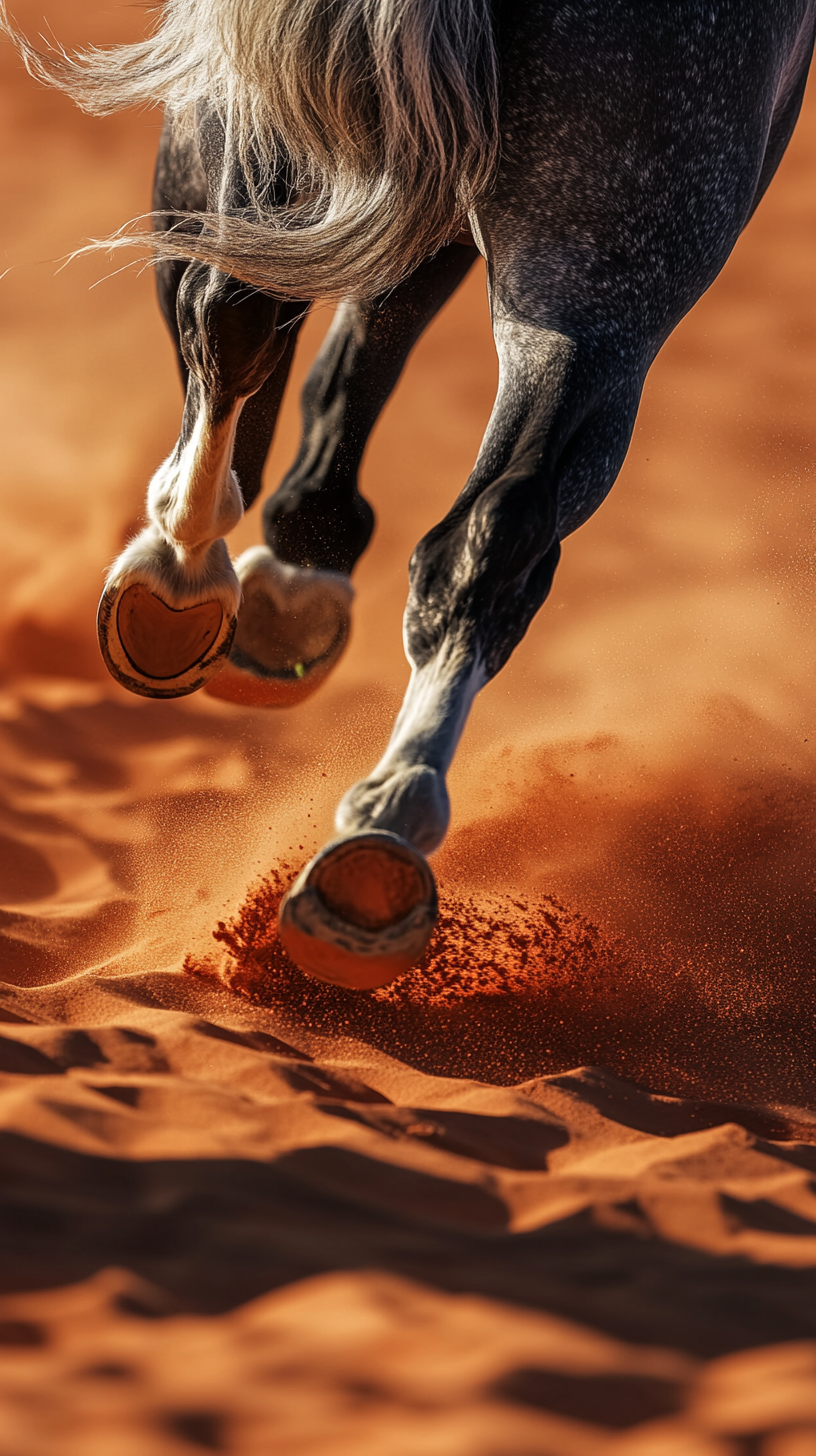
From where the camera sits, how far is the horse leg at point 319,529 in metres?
2.43

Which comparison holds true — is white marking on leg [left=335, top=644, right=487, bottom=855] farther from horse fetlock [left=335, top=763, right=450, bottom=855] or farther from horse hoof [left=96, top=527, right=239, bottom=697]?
horse hoof [left=96, top=527, right=239, bottom=697]

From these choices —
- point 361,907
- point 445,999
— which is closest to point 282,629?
point 445,999

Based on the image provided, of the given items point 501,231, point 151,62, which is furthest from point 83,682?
point 501,231

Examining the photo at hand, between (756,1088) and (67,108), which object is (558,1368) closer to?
(756,1088)

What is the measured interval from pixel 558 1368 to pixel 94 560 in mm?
4115

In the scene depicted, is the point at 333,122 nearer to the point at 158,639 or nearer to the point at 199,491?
the point at 199,491

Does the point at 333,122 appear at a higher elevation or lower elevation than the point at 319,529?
lower

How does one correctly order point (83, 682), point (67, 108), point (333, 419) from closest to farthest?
point (333, 419)
point (83, 682)
point (67, 108)

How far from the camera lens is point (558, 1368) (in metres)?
1.12

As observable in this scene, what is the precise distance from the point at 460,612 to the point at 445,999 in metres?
1.14

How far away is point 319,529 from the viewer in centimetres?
246

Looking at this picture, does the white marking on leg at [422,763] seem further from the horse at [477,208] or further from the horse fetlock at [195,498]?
the horse fetlock at [195,498]

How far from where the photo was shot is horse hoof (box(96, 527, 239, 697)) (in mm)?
2043

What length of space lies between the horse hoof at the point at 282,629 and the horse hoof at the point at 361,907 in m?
1.26
